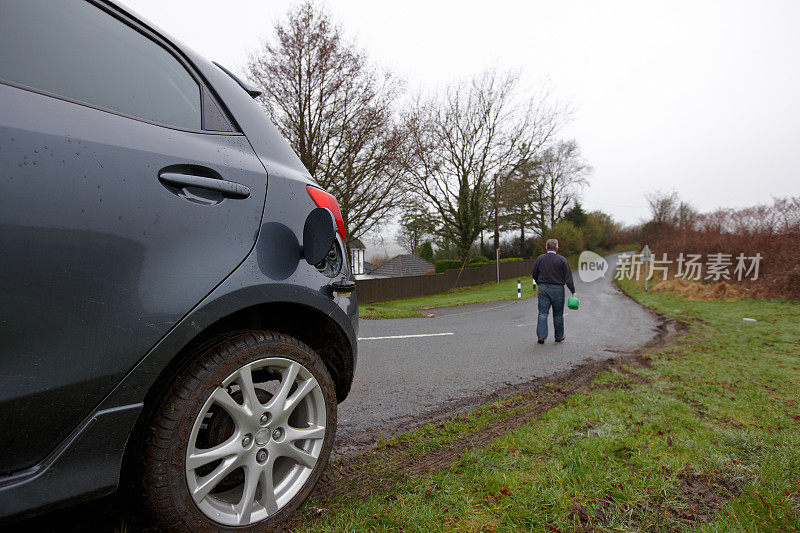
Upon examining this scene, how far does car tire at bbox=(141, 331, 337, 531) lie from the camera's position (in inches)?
55.2

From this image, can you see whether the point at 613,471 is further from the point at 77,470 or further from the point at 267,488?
the point at 77,470

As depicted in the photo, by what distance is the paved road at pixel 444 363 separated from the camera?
3375 mm

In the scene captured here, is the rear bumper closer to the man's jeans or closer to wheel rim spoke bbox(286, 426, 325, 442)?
wheel rim spoke bbox(286, 426, 325, 442)

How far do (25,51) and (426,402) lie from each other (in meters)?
3.40

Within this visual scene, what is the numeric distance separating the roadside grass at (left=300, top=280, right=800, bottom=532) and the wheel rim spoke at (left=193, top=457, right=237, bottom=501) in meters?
0.46

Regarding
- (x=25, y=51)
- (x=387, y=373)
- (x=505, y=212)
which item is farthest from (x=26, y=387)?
(x=505, y=212)

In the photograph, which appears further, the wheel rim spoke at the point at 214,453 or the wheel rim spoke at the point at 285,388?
the wheel rim spoke at the point at 285,388

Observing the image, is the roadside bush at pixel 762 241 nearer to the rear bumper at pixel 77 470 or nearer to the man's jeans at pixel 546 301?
the man's jeans at pixel 546 301

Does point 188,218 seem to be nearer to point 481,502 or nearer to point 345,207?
point 481,502

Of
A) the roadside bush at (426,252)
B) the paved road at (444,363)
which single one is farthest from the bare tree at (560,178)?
the paved road at (444,363)

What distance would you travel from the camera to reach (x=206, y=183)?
151cm

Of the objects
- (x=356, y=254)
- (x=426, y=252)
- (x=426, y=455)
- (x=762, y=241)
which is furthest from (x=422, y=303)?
(x=356, y=254)

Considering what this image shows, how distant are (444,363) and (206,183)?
4.37 meters

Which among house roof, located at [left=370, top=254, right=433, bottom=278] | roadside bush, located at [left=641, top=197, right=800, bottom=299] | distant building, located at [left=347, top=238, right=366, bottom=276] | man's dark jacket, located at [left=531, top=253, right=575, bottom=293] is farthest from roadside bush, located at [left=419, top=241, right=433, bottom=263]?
man's dark jacket, located at [left=531, top=253, right=575, bottom=293]
